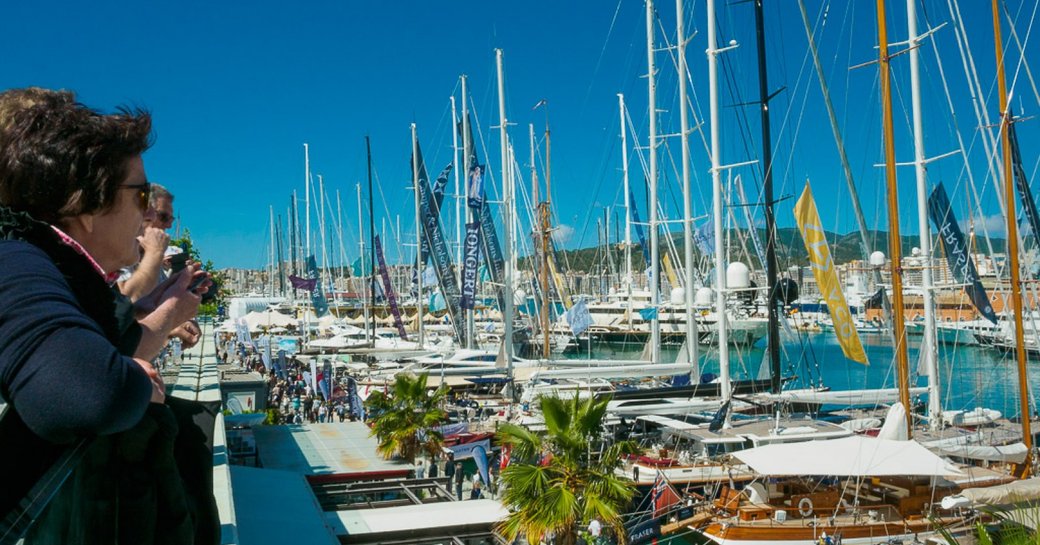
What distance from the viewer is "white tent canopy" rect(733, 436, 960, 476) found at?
13.7 m

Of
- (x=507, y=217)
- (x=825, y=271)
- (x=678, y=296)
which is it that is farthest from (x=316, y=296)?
(x=825, y=271)

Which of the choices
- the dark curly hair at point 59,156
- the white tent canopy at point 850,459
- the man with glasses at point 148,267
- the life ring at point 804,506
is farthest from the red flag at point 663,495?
the dark curly hair at point 59,156

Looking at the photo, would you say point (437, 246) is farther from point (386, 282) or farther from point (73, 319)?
point (73, 319)

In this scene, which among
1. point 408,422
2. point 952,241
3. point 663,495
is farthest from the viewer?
point 952,241

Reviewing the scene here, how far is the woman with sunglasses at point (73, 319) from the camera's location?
115cm

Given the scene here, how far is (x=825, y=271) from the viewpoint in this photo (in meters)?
19.9

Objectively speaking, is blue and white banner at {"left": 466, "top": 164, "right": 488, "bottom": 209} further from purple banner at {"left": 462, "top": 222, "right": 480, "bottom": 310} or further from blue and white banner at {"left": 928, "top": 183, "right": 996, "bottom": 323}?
blue and white banner at {"left": 928, "top": 183, "right": 996, "bottom": 323}

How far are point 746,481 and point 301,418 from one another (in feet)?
55.4

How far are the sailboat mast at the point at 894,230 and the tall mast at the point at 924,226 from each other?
6.31ft

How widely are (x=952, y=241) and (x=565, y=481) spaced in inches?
528

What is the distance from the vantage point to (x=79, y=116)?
61.2 inches

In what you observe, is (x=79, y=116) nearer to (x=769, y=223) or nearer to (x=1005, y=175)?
(x=1005, y=175)

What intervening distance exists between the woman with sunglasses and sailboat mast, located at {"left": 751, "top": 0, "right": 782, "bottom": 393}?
72.9 feet

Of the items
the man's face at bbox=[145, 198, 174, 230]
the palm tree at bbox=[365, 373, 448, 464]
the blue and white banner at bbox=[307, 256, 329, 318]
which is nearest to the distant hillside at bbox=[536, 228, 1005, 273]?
the palm tree at bbox=[365, 373, 448, 464]
